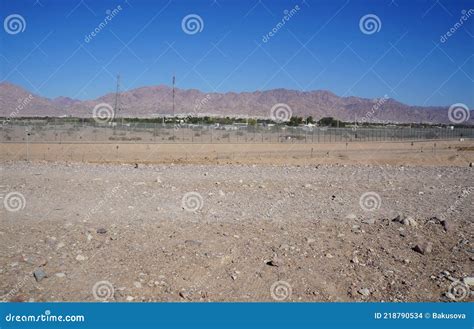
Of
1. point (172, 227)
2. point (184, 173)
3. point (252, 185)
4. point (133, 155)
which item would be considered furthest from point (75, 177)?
point (133, 155)

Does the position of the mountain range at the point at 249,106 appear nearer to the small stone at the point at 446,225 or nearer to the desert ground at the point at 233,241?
the desert ground at the point at 233,241

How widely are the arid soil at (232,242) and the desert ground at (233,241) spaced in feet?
0.06

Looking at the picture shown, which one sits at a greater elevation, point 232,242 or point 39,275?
point 232,242

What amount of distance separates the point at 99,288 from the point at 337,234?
119 inches

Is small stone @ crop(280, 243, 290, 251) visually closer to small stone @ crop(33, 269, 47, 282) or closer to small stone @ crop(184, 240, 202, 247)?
small stone @ crop(184, 240, 202, 247)

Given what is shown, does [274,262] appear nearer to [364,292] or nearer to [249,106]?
[364,292]

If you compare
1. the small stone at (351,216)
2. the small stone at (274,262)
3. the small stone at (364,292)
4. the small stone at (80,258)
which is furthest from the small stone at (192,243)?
the small stone at (351,216)

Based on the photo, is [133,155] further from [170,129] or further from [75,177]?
[170,129]

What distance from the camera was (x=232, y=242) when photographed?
5.44 meters

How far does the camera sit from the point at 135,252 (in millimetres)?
5094

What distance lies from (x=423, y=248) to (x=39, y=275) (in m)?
4.26

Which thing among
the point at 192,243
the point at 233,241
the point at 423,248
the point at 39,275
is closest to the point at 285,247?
the point at 233,241

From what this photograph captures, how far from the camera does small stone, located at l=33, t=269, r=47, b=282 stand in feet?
14.5

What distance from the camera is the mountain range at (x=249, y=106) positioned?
382 ft
